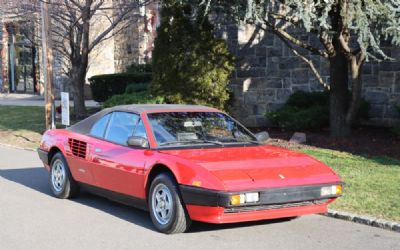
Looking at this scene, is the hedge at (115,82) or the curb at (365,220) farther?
the hedge at (115,82)

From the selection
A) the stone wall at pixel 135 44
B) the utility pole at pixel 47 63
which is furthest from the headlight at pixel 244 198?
the stone wall at pixel 135 44

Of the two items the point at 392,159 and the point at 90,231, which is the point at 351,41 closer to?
the point at 392,159

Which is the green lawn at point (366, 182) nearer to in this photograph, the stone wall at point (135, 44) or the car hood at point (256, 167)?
the car hood at point (256, 167)

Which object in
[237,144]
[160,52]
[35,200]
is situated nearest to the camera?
[237,144]

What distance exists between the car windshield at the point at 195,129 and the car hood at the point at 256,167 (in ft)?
0.96

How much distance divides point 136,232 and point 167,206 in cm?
48

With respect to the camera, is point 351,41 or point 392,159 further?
point 351,41

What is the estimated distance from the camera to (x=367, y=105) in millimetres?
14016

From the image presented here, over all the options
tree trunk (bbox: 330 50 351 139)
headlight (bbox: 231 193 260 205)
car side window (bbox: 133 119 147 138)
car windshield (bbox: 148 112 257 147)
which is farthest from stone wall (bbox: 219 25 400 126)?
headlight (bbox: 231 193 260 205)

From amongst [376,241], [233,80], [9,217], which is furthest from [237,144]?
Result: [233,80]

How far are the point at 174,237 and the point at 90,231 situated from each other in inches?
39.1

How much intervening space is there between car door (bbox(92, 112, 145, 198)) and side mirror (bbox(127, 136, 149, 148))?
89mm

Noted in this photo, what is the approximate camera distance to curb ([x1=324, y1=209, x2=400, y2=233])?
6.66 meters

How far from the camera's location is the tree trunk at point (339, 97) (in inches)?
495
